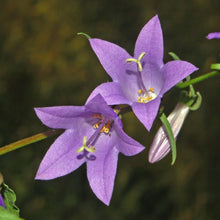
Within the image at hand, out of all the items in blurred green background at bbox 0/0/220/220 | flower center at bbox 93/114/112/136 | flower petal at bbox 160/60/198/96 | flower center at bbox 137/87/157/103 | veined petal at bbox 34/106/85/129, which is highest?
flower petal at bbox 160/60/198/96

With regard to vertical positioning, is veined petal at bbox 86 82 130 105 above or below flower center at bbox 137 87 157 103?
above

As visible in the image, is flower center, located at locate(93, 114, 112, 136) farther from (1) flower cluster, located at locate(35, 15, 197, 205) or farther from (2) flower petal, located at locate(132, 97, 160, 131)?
(2) flower petal, located at locate(132, 97, 160, 131)

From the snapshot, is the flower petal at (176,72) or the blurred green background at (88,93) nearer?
the flower petal at (176,72)

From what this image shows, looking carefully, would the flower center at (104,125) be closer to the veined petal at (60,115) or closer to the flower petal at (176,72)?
the veined petal at (60,115)

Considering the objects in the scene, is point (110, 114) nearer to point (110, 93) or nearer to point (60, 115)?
point (110, 93)

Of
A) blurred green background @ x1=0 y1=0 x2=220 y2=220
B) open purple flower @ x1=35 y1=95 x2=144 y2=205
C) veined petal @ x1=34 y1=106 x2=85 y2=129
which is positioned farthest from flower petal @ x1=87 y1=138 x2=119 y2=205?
blurred green background @ x1=0 y1=0 x2=220 y2=220

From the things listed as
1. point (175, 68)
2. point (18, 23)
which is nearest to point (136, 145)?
point (175, 68)

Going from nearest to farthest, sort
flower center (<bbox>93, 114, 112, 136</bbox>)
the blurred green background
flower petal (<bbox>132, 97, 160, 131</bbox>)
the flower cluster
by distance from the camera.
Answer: flower petal (<bbox>132, 97, 160, 131</bbox>) → the flower cluster → flower center (<bbox>93, 114, 112, 136</bbox>) → the blurred green background

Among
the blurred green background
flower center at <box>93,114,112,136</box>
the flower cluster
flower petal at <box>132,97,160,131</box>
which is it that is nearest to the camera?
flower petal at <box>132,97,160,131</box>

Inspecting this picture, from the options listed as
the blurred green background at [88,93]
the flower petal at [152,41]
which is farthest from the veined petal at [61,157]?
the blurred green background at [88,93]
